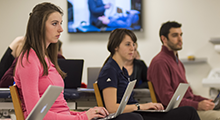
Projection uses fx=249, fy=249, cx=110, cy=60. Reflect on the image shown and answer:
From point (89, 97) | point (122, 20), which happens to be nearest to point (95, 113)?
point (89, 97)

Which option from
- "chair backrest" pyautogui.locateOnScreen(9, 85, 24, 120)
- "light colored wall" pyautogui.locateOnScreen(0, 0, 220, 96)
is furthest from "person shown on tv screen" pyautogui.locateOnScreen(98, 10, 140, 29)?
"chair backrest" pyautogui.locateOnScreen(9, 85, 24, 120)

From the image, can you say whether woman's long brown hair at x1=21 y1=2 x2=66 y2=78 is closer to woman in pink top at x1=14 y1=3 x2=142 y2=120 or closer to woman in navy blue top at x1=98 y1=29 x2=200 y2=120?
woman in pink top at x1=14 y1=3 x2=142 y2=120

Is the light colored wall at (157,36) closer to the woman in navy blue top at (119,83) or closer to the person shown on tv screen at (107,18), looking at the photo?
the person shown on tv screen at (107,18)

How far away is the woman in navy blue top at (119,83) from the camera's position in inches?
60.9

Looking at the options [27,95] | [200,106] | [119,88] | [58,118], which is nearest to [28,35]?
[27,95]

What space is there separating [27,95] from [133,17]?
3.36 m

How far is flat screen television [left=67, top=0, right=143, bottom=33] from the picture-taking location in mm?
4223

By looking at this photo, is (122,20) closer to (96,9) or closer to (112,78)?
(96,9)

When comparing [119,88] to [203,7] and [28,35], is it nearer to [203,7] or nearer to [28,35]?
[28,35]

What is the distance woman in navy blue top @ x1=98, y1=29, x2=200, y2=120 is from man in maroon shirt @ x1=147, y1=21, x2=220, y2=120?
0.24 m

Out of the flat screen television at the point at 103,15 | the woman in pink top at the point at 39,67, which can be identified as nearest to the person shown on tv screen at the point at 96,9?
the flat screen television at the point at 103,15

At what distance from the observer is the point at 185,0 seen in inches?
167

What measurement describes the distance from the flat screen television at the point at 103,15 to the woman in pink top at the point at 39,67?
301cm

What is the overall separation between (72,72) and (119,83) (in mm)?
746
